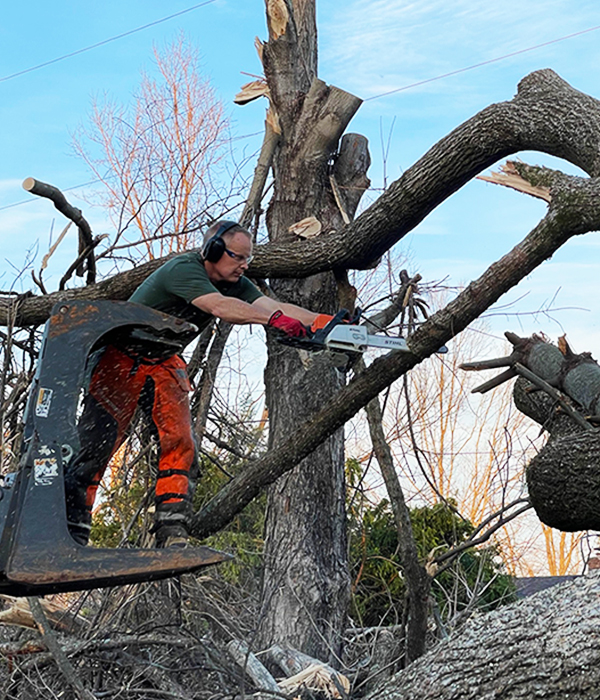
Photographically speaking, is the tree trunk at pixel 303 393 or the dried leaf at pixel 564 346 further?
the dried leaf at pixel 564 346

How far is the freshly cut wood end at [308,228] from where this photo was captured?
6.16 m

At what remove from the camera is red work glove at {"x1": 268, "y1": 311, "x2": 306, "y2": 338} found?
4113 millimetres

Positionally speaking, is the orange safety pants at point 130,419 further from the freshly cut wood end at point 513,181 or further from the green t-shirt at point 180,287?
the freshly cut wood end at point 513,181

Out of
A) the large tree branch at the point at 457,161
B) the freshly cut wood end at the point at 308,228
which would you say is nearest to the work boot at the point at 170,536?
the large tree branch at the point at 457,161

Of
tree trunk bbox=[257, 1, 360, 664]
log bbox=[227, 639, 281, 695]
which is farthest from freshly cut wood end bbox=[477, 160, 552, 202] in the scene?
log bbox=[227, 639, 281, 695]

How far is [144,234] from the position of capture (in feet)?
38.4

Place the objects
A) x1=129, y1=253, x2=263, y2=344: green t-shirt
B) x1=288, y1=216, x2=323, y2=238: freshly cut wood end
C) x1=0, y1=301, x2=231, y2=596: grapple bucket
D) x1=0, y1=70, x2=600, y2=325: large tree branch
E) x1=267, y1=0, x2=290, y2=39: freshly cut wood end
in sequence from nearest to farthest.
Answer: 1. x1=0, y1=301, x2=231, y2=596: grapple bucket
2. x1=129, y1=253, x2=263, y2=344: green t-shirt
3. x1=0, y1=70, x2=600, y2=325: large tree branch
4. x1=288, y1=216, x2=323, y2=238: freshly cut wood end
5. x1=267, y1=0, x2=290, y2=39: freshly cut wood end

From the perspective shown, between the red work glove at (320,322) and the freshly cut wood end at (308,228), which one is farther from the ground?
the freshly cut wood end at (308,228)

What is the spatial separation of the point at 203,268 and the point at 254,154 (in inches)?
120

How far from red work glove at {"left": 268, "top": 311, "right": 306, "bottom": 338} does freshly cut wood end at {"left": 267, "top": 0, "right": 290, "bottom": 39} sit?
3436 millimetres

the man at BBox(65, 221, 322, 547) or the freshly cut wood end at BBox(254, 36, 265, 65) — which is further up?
the freshly cut wood end at BBox(254, 36, 265, 65)

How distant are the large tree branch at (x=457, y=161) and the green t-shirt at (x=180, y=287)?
1186 millimetres

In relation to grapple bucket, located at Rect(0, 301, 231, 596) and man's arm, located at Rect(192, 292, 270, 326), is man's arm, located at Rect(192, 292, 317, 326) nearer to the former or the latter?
man's arm, located at Rect(192, 292, 270, 326)

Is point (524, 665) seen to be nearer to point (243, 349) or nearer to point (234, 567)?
point (234, 567)
